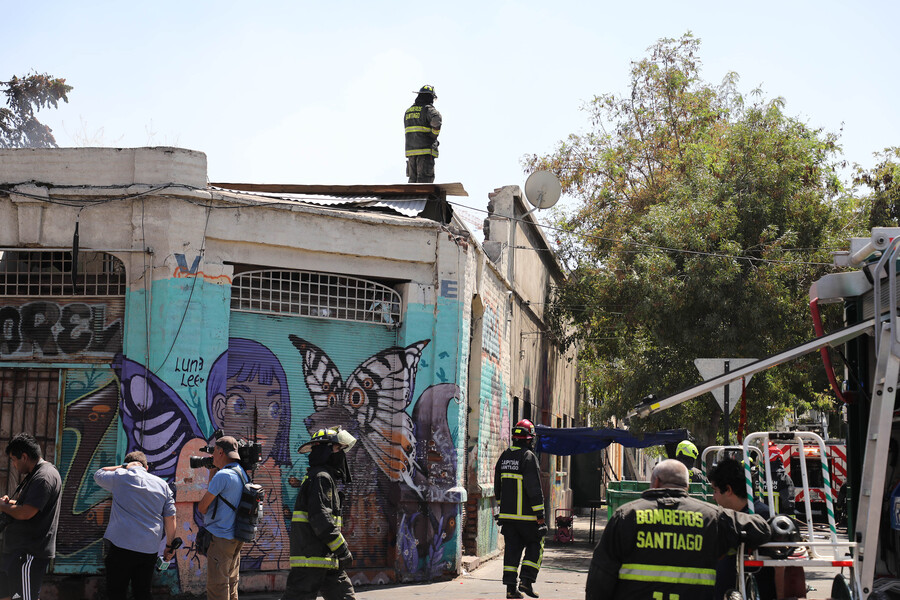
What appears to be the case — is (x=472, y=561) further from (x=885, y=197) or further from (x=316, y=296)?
(x=885, y=197)

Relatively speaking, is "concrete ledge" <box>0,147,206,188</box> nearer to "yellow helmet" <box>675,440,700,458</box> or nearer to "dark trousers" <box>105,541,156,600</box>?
"dark trousers" <box>105,541,156,600</box>

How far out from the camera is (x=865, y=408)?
7.19 meters

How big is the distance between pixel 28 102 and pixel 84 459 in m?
35.4

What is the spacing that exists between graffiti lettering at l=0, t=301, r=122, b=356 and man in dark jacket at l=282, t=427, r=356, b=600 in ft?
15.2

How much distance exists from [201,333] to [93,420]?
1647 mm

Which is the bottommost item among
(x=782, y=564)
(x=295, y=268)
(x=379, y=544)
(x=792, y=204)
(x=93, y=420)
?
(x=379, y=544)

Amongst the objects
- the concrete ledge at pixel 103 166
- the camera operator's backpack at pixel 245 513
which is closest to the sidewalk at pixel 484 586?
the camera operator's backpack at pixel 245 513

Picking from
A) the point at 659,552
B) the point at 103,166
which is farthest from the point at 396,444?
the point at 659,552

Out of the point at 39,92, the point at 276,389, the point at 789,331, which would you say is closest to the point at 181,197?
the point at 276,389

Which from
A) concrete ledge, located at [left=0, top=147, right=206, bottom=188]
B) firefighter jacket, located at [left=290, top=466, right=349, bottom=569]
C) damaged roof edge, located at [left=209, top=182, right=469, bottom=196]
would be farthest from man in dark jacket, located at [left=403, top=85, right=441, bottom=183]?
firefighter jacket, located at [left=290, top=466, right=349, bottom=569]

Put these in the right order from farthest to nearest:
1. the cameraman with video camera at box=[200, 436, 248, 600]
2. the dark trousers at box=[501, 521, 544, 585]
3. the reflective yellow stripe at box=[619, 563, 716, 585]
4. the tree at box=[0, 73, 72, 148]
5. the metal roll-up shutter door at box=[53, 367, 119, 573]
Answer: the tree at box=[0, 73, 72, 148]
the metal roll-up shutter door at box=[53, 367, 119, 573]
the dark trousers at box=[501, 521, 544, 585]
the cameraman with video camera at box=[200, 436, 248, 600]
the reflective yellow stripe at box=[619, 563, 716, 585]

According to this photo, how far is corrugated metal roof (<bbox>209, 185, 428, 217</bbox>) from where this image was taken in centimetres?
1309

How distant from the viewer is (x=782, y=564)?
5832mm

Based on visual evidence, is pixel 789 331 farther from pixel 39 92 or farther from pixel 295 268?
pixel 39 92
